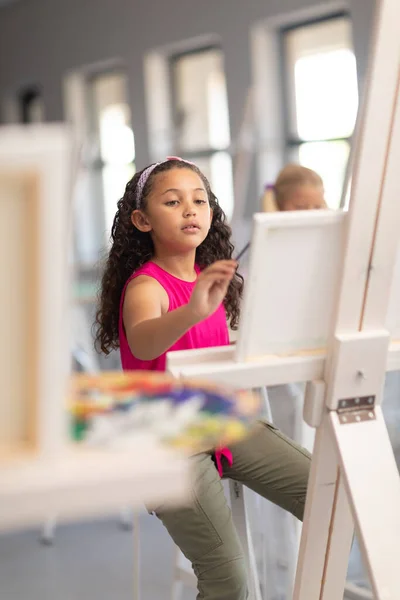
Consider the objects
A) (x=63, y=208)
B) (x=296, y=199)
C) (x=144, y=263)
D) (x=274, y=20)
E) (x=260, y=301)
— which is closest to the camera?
(x=63, y=208)

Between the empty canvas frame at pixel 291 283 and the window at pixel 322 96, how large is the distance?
4.19 m

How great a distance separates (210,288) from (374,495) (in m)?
0.34

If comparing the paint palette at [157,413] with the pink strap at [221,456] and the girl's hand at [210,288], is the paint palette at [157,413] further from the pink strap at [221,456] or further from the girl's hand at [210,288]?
the pink strap at [221,456]

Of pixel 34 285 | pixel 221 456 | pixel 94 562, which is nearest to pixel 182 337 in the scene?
pixel 221 456

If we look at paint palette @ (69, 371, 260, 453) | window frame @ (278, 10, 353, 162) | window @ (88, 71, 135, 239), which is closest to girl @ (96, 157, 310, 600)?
paint palette @ (69, 371, 260, 453)

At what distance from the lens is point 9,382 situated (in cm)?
70

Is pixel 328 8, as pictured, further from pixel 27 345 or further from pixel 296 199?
pixel 27 345

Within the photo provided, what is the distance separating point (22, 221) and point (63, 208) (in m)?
0.03

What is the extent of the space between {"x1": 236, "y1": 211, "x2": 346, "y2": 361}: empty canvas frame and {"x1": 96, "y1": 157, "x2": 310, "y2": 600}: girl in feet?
0.24

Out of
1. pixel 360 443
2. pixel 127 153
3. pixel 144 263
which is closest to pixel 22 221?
pixel 360 443

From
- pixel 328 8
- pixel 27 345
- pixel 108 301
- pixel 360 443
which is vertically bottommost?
pixel 360 443

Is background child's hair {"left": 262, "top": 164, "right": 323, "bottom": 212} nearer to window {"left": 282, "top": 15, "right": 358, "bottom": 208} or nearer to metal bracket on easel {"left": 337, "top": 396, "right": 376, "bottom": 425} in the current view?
metal bracket on easel {"left": 337, "top": 396, "right": 376, "bottom": 425}

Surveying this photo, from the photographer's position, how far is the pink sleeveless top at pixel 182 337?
1.54 metres

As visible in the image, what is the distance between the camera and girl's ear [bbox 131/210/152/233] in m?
1.64
